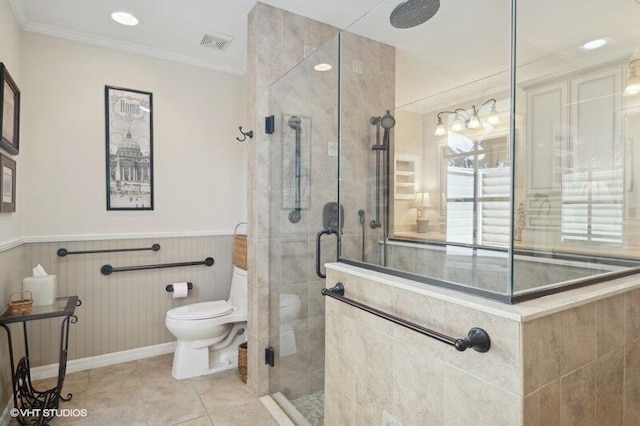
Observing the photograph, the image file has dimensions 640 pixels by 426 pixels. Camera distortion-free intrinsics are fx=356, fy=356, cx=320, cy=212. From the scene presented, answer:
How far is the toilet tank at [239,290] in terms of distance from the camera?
111 inches

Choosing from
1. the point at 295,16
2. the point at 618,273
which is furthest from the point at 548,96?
the point at 295,16

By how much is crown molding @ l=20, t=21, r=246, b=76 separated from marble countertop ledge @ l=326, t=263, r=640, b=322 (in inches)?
101

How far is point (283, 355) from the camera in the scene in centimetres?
236

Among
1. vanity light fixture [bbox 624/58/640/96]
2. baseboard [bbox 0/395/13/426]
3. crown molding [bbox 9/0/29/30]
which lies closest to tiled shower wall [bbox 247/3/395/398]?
baseboard [bbox 0/395/13/426]

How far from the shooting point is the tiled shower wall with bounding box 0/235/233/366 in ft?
8.44

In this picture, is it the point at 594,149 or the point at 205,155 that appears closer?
the point at 594,149

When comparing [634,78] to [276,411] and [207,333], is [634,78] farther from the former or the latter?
[207,333]

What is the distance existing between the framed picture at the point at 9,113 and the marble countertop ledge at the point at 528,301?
212 cm

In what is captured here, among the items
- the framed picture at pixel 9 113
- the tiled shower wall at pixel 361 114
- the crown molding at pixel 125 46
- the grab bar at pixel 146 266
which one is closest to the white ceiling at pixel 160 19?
the crown molding at pixel 125 46

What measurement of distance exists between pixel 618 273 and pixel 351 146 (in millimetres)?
1567

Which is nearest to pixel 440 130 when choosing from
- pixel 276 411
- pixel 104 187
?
pixel 276 411

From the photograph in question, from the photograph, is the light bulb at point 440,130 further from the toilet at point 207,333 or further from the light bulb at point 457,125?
the toilet at point 207,333

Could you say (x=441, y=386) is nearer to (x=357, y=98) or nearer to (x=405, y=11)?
(x=357, y=98)

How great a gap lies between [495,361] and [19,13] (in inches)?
127
